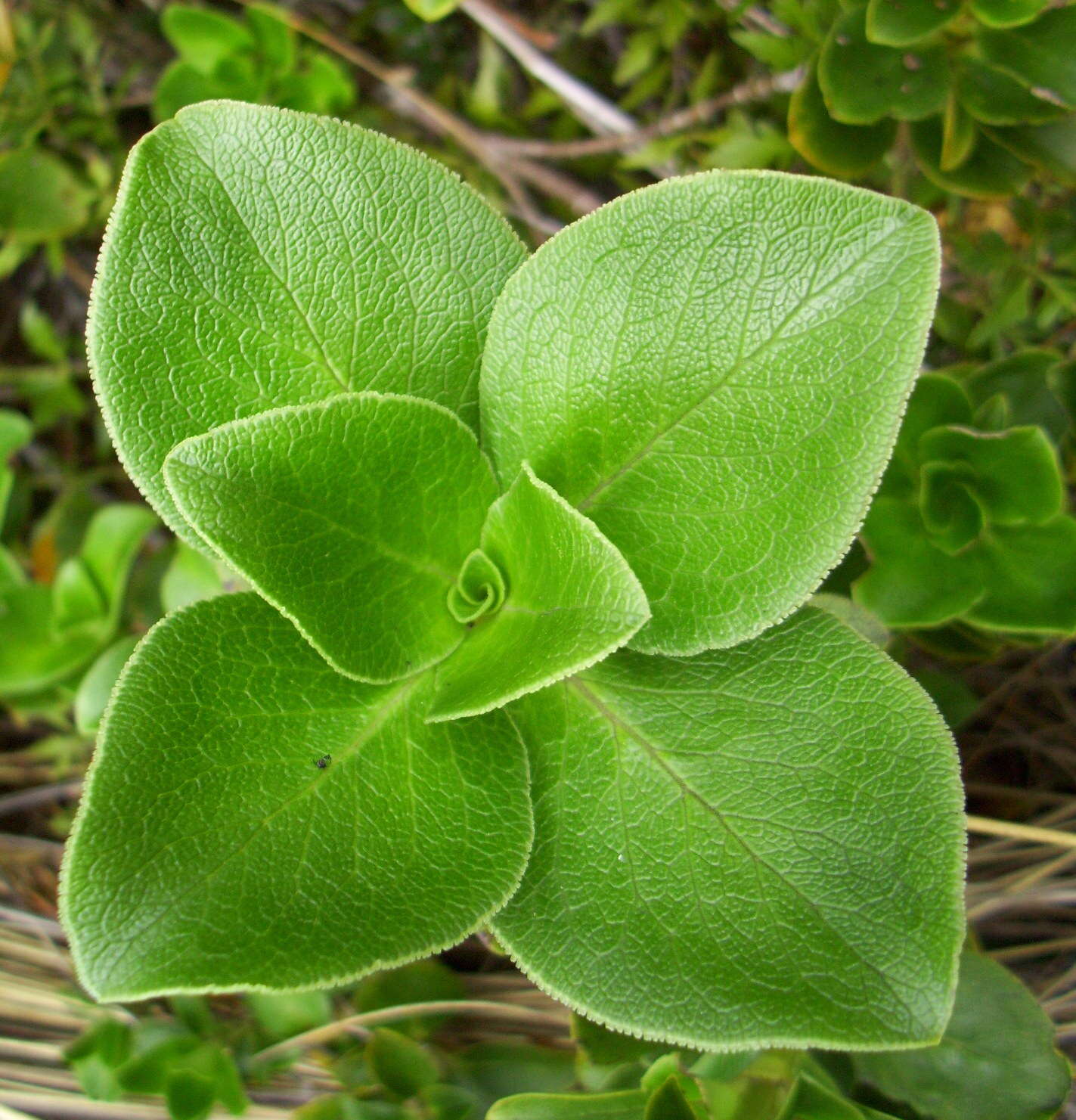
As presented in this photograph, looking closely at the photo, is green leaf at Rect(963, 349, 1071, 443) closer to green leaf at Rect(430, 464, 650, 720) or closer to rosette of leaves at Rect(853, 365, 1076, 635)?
rosette of leaves at Rect(853, 365, 1076, 635)

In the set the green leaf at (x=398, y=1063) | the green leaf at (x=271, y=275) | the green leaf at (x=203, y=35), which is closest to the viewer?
the green leaf at (x=271, y=275)

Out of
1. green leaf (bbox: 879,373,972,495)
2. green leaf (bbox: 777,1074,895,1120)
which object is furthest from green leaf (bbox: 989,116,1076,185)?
green leaf (bbox: 777,1074,895,1120)

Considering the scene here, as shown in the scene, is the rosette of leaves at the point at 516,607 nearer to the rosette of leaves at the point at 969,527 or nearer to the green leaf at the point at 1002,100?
the rosette of leaves at the point at 969,527

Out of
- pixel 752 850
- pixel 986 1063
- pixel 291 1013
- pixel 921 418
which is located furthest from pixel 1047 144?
pixel 291 1013

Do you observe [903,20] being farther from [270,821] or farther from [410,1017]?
[410,1017]

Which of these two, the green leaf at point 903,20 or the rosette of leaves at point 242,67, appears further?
the rosette of leaves at point 242,67

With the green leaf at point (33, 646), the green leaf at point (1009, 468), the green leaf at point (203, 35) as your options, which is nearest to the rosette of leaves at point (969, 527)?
the green leaf at point (1009, 468)
